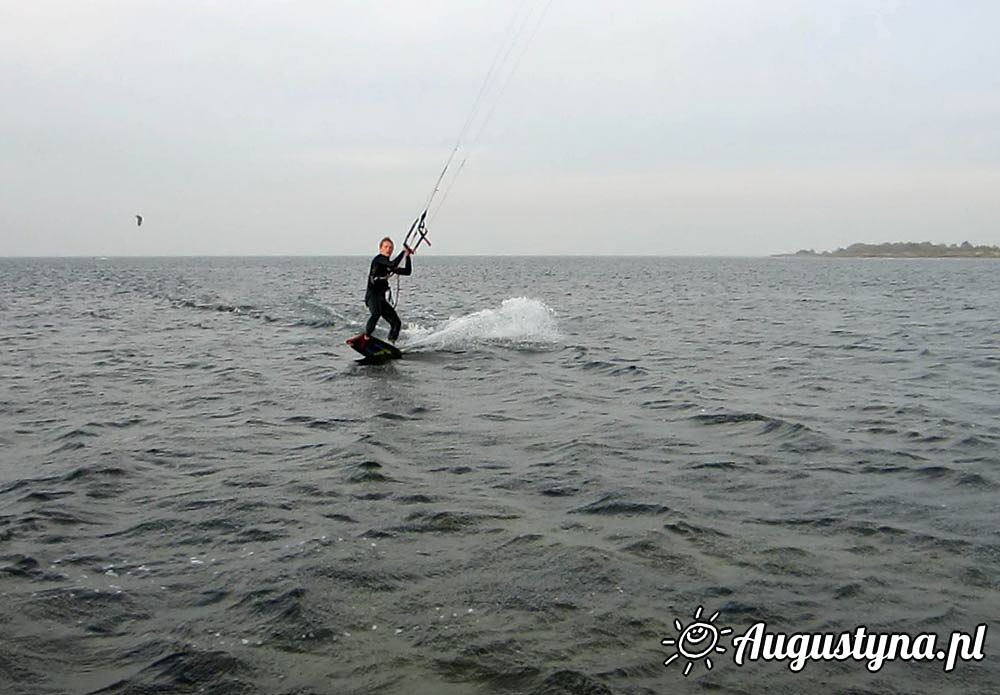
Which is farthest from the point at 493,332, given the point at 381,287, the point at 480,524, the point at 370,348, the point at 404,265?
the point at 480,524

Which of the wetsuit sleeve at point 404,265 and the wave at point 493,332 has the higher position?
the wetsuit sleeve at point 404,265

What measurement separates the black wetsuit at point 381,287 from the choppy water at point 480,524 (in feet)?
7.36

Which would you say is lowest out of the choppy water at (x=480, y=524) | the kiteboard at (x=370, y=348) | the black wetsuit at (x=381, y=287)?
the choppy water at (x=480, y=524)

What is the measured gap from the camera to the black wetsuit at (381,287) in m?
18.4

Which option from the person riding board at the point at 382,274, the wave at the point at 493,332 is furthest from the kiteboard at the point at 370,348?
the wave at the point at 493,332

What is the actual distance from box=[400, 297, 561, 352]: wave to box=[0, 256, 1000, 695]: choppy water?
4455mm

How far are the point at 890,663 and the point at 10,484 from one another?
333 inches

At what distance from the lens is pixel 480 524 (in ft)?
24.4

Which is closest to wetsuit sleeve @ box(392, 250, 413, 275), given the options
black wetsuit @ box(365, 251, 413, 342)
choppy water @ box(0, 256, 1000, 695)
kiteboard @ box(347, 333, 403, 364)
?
black wetsuit @ box(365, 251, 413, 342)

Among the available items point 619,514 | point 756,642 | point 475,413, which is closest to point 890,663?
point 756,642

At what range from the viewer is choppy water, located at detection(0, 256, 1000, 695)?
507 cm

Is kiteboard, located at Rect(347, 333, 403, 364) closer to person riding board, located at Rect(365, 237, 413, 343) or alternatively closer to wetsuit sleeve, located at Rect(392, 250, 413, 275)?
person riding board, located at Rect(365, 237, 413, 343)

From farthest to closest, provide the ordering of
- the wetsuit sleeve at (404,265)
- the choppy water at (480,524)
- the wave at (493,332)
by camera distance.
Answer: the wave at (493,332), the wetsuit sleeve at (404,265), the choppy water at (480,524)

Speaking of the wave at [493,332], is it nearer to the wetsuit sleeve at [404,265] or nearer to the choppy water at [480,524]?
the wetsuit sleeve at [404,265]
